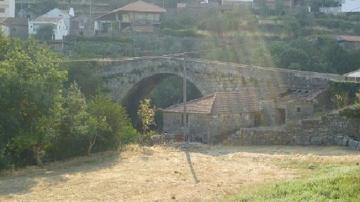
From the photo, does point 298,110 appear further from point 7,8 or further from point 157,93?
point 7,8

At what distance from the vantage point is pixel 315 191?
37.5 ft

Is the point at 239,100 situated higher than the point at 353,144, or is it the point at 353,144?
the point at 239,100

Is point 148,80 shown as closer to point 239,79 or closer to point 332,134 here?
point 239,79

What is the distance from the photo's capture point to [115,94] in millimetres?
36781

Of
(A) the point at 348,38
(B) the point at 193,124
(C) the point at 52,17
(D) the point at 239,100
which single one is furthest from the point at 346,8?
(B) the point at 193,124

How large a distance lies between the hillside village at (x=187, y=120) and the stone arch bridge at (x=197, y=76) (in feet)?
0.19

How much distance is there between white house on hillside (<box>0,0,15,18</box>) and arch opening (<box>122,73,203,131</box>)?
3692 centimetres

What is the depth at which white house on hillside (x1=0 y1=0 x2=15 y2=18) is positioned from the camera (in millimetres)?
74875

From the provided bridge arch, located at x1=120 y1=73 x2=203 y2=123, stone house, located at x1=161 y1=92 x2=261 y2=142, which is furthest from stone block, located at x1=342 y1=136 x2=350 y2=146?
bridge arch, located at x1=120 y1=73 x2=203 y2=123

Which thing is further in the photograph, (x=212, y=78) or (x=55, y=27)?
(x=55, y=27)

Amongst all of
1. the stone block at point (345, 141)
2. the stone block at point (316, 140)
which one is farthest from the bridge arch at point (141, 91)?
the stone block at point (345, 141)

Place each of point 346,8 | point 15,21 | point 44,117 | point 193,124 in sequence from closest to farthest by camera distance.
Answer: point 44,117, point 193,124, point 15,21, point 346,8

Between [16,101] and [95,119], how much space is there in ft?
9.37

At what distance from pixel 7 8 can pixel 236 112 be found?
53.9 meters
